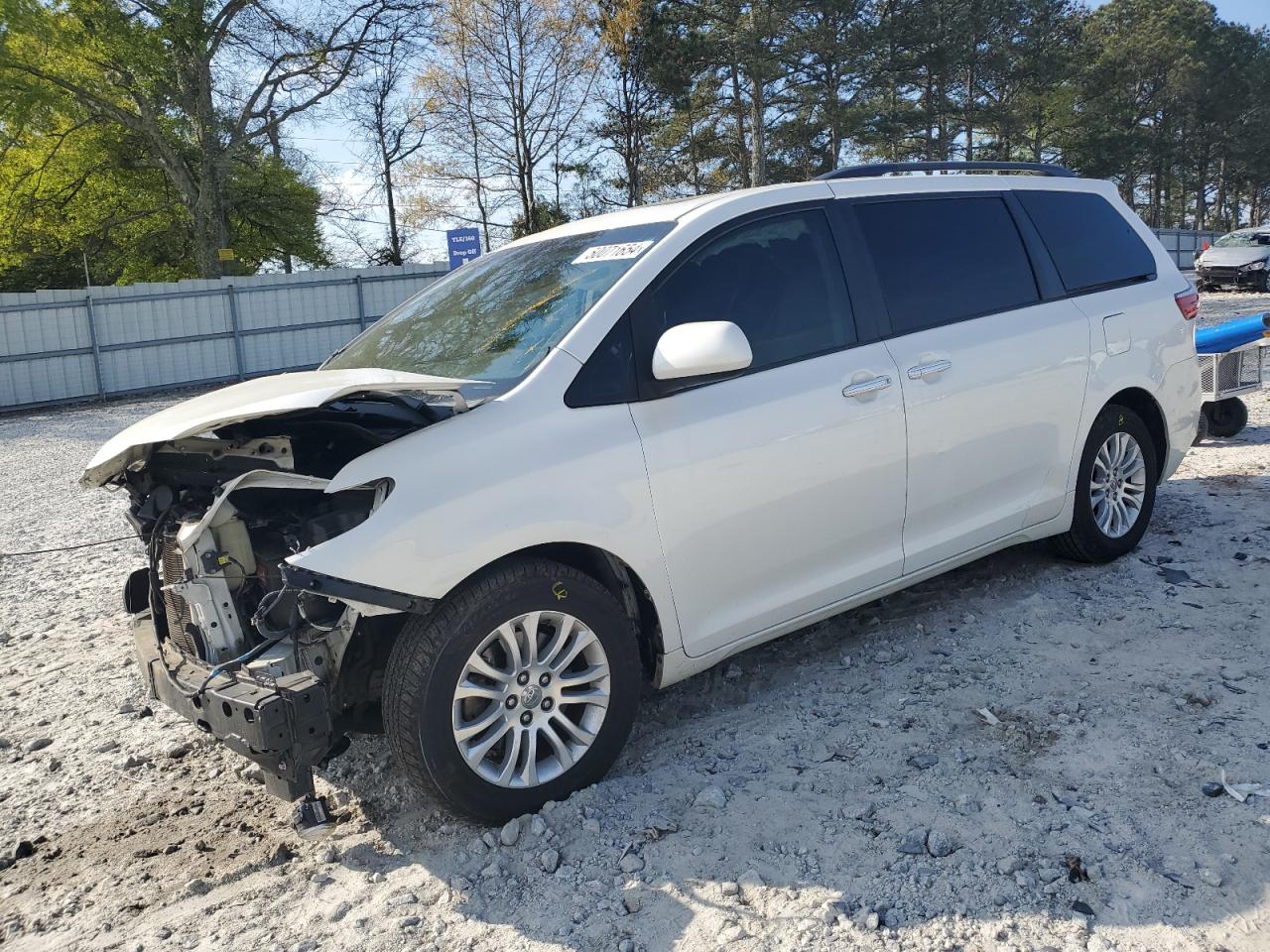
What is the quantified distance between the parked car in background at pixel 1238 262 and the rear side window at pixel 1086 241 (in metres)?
26.5

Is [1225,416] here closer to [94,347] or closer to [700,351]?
[700,351]

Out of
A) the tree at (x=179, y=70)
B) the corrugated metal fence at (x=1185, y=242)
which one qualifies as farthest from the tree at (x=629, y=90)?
the corrugated metal fence at (x=1185, y=242)

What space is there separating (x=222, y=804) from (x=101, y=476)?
1228 mm

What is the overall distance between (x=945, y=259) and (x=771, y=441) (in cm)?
146

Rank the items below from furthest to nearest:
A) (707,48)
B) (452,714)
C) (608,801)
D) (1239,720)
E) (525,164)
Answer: (525,164)
(707,48)
(1239,720)
(608,801)
(452,714)

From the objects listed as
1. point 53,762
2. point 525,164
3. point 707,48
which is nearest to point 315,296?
point 525,164

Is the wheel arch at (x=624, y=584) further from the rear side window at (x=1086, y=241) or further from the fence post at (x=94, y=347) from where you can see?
the fence post at (x=94, y=347)

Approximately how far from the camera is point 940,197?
15.1 ft

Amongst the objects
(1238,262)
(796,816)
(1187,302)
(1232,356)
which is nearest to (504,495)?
(796,816)

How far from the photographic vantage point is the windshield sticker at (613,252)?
12.2 ft

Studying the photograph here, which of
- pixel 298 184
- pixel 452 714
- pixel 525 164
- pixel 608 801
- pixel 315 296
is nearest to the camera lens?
pixel 452 714

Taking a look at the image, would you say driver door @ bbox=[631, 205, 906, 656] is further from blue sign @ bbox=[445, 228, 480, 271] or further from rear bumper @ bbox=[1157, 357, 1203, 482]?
blue sign @ bbox=[445, 228, 480, 271]

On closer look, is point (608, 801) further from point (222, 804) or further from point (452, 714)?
point (222, 804)

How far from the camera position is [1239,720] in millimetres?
3621
